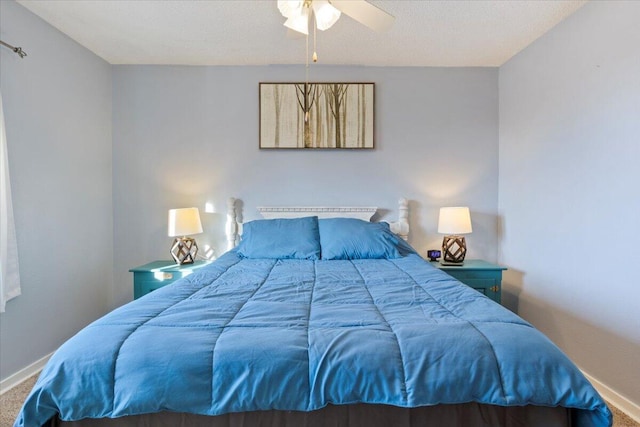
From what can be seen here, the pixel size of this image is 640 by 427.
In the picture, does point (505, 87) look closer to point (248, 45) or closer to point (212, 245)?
point (248, 45)

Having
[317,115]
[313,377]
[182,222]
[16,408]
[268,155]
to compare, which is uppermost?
[317,115]

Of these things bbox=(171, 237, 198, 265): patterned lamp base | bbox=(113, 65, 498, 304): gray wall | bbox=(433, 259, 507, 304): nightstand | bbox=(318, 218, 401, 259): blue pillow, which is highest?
bbox=(113, 65, 498, 304): gray wall

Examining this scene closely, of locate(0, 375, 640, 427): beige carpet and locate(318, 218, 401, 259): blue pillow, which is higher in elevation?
locate(318, 218, 401, 259): blue pillow

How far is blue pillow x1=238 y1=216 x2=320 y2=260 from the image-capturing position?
2.64 meters

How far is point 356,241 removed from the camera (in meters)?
2.67

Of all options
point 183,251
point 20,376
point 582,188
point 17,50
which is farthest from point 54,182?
point 582,188

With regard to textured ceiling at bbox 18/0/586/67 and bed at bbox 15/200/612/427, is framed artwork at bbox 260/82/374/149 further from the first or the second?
bed at bbox 15/200/612/427

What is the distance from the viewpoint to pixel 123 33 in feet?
8.71

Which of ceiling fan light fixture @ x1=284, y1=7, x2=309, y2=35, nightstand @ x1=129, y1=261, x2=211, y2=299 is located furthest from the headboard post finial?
ceiling fan light fixture @ x1=284, y1=7, x2=309, y2=35

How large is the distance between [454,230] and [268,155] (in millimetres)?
1804

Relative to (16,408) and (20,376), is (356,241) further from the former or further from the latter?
(20,376)

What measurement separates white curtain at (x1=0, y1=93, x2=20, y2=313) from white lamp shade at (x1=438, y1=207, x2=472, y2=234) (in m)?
3.07

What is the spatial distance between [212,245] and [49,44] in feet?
6.44

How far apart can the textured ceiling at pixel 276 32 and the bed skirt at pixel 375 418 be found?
2.05 metres
